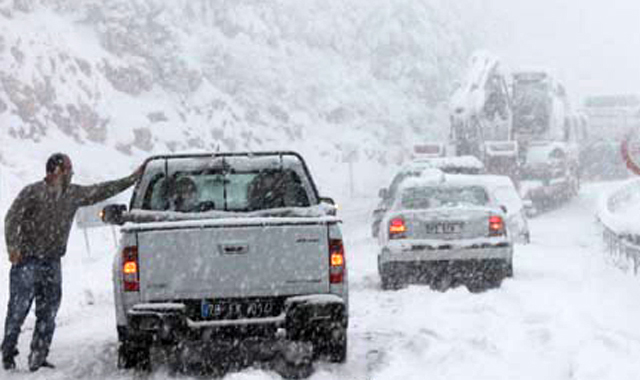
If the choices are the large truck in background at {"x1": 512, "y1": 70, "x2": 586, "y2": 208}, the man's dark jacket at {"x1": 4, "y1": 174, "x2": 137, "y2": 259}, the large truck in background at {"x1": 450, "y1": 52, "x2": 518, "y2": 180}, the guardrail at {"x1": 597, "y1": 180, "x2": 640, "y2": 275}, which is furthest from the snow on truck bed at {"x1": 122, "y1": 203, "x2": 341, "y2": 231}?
the large truck in background at {"x1": 450, "y1": 52, "x2": 518, "y2": 180}

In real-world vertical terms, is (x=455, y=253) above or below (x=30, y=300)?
below

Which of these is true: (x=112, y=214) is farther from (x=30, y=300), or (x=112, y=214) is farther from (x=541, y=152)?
(x=541, y=152)

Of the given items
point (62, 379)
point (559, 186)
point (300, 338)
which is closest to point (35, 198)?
point (62, 379)

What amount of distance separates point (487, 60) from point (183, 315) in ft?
84.8

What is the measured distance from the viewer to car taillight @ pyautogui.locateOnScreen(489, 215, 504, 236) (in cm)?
1313

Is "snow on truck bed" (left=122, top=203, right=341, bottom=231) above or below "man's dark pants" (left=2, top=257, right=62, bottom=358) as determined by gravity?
above

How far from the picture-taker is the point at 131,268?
25.0 feet

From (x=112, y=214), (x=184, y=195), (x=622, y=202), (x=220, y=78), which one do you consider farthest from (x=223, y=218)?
(x=220, y=78)

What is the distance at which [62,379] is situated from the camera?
8.23 m

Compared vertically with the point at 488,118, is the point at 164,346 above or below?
below

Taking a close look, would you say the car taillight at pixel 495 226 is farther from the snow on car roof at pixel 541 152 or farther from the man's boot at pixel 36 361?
the snow on car roof at pixel 541 152

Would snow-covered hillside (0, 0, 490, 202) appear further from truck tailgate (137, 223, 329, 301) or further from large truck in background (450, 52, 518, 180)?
truck tailgate (137, 223, 329, 301)

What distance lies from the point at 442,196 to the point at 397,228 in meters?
0.96

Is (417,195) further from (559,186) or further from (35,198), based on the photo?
(559,186)
